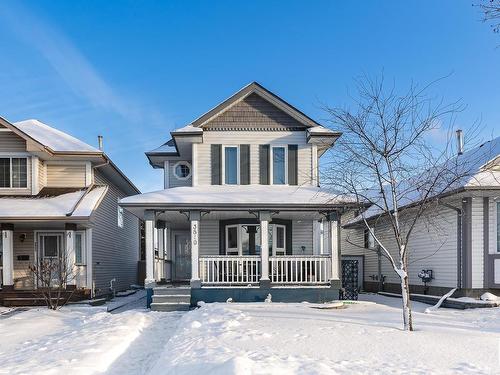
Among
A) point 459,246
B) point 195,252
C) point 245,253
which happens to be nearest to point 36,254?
point 195,252

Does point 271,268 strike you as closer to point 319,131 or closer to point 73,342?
point 319,131

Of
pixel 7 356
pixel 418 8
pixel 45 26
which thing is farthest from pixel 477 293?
pixel 45 26

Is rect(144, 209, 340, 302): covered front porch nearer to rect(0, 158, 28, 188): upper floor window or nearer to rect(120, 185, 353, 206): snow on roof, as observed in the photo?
rect(120, 185, 353, 206): snow on roof

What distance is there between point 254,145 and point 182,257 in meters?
5.75

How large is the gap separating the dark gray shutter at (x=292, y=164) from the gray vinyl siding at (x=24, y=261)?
9927 mm

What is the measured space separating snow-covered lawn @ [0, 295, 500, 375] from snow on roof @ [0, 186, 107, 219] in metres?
3.80

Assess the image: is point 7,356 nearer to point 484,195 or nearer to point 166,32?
point 484,195

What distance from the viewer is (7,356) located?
21.6 ft

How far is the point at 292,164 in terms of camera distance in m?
14.4

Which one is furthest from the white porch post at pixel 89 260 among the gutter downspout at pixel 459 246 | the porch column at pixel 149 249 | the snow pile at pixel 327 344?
the gutter downspout at pixel 459 246

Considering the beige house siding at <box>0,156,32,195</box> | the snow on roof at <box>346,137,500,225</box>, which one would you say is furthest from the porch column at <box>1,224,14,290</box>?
the snow on roof at <box>346,137,500,225</box>

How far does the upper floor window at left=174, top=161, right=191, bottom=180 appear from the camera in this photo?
51.4 feet

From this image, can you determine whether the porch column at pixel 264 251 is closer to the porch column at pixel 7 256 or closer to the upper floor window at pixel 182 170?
the upper floor window at pixel 182 170

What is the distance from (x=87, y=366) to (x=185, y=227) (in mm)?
11003
